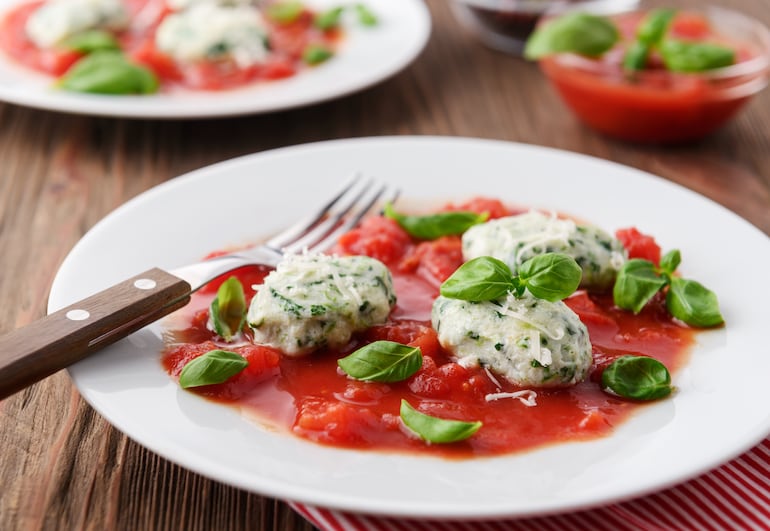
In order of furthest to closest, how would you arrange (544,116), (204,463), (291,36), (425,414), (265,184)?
(291,36) → (544,116) → (265,184) → (425,414) → (204,463)

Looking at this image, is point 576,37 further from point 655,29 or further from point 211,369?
point 211,369

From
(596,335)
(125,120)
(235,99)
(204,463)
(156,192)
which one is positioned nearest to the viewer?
(204,463)

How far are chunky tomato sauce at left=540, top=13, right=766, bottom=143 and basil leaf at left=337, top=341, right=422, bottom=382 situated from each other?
2951mm

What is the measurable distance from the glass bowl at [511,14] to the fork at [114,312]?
3.10m

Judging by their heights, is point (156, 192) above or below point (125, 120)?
above

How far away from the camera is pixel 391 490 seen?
9.02ft

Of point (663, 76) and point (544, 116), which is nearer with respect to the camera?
point (663, 76)

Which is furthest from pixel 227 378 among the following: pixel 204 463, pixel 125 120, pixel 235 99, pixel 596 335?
pixel 125 120

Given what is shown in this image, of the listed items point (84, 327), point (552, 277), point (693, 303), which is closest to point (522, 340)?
point (552, 277)

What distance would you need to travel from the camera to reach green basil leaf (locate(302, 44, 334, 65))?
601cm

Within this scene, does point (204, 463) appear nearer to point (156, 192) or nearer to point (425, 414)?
point (425, 414)

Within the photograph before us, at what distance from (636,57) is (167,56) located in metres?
2.82

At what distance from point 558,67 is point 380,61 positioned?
1.09m

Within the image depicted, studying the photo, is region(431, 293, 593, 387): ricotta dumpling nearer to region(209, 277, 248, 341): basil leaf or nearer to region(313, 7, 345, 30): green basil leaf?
region(209, 277, 248, 341): basil leaf
